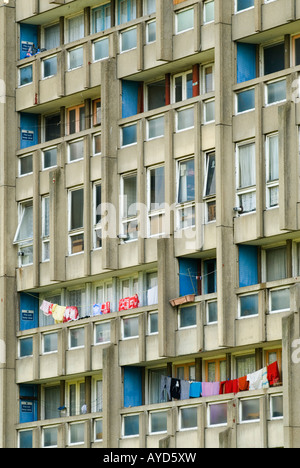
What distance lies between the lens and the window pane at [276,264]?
68875mm

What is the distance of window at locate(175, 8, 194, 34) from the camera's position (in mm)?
72000

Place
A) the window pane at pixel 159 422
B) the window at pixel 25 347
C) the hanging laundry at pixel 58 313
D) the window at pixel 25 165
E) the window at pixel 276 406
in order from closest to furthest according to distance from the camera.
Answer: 1. the window at pixel 276 406
2. the window pane at pixel 159 422
3. the hanging laundry at pixel 58 313
4. the window at pixel 25 347
5. the window at pixel 25 165

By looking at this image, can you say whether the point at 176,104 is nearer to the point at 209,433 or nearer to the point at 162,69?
the point at 162,69

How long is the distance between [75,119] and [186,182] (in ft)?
26.0

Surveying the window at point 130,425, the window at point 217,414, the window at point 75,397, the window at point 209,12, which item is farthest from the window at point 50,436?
the window at point 209,12

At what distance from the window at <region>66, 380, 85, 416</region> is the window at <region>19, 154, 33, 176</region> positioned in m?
7.81

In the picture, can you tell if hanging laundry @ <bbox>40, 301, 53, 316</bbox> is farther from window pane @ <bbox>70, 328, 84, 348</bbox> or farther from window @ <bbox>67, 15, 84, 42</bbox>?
window @ <bbox>67, 15, 84, 42</bbox>

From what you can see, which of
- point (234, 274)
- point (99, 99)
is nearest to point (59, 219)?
point (99, 99)

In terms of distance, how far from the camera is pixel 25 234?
78062 mm

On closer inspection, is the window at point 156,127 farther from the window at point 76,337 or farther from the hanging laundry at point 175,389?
the hanging laundry at point 175,389

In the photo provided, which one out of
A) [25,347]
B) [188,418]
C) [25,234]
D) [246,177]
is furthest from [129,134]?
[188,418]

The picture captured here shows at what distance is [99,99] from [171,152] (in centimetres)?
604

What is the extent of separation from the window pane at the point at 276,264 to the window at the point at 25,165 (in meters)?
12.3

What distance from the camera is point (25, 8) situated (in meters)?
79.2
